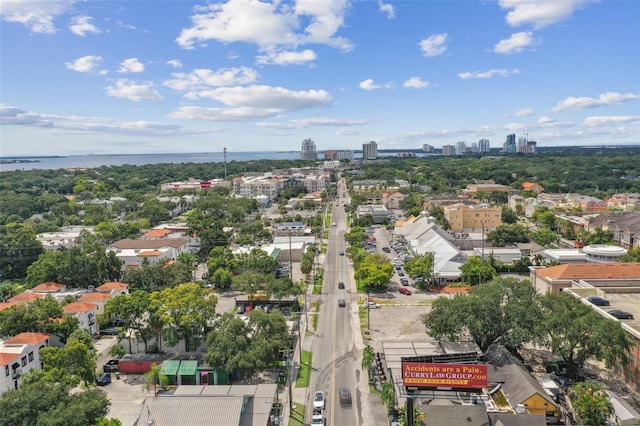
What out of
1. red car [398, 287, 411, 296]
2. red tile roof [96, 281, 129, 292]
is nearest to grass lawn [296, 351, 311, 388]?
red car [398, 287, 411, 296]

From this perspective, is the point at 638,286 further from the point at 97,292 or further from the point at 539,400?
the point at 97,292

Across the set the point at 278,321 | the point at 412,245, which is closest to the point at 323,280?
the point at 412,245

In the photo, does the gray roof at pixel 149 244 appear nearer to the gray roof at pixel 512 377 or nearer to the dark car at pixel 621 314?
the gray roof at pixel 512 377

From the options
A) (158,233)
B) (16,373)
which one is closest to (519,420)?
(16,373)

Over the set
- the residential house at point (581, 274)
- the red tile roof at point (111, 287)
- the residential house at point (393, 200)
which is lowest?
the red tile roof at point (111, 287)

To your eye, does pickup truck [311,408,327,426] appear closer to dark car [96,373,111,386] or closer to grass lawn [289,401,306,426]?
grass lawn [289,401,306,426]

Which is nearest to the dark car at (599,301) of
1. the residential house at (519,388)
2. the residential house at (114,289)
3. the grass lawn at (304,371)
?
the residential house at (519,388)
